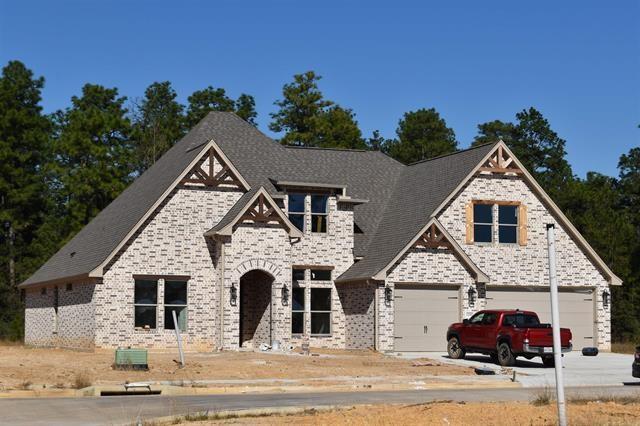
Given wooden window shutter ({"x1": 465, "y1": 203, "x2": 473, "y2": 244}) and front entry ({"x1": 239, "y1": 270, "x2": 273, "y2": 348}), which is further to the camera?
wooden window shutter ({"x1": 465, "y1": 203, "x2": 473, "y2": 244})

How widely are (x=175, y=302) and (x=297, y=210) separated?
21.0 ft

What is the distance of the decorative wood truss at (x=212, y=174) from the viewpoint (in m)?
41.6

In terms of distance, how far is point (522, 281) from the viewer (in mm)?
44531

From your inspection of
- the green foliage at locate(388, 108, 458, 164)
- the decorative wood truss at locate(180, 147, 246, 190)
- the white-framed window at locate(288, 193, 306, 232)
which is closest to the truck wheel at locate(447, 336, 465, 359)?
the white-framed window at locate(288, 193, 306, 232)

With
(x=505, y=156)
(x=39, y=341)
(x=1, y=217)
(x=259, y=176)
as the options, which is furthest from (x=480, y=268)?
(x=1, y=217)

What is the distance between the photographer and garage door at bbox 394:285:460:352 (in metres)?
41.8

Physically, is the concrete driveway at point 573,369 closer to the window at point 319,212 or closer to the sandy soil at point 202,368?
the sandy soil at point 202,368

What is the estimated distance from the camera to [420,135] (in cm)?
9325

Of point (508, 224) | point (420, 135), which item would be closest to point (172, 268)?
point (508, 224)

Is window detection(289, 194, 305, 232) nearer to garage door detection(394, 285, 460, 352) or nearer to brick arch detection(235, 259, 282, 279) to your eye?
brick arch detection(235, 259, 282, 279)

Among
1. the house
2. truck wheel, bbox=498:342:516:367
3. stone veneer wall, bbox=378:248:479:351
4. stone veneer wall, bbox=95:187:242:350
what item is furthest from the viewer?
stone veneer wall, bbox=378:248:479:351

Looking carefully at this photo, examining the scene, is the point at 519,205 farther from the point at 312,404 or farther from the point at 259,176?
the point at 312,404

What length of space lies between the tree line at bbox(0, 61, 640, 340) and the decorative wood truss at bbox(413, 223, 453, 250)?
76.0ft

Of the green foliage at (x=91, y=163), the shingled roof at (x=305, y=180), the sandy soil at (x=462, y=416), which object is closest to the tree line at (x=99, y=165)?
the green foliage at (x=91, y=163)
